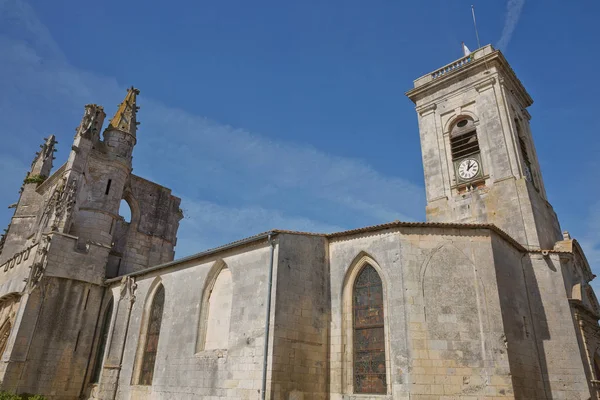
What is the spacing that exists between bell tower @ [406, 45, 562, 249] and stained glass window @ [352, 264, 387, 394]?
5925 millimetres

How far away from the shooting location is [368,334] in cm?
1148

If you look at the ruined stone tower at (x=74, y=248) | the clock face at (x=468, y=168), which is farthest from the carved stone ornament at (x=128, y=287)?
the clock face at (x=468, y=168)

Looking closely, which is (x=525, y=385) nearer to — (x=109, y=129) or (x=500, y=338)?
(x=500, y=338)

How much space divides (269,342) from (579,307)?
985 cm

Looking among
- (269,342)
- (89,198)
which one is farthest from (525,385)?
(89,198)

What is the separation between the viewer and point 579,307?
13469 millimetres

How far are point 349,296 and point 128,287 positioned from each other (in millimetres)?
9650

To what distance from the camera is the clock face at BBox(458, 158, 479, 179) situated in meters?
16.7

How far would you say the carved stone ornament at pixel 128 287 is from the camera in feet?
55.7

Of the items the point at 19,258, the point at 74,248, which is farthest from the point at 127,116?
the point at 19,258

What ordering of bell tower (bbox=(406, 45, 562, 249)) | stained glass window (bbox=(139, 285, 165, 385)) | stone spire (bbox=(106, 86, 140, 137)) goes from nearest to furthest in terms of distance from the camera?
stained glass window (bbox=(139, 285, 165, 385))
bell tower (bbox=(406, 45, 562, 249))
stone spire (bbox=(106, 86, 140, 137))

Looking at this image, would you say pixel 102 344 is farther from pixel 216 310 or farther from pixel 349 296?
pixel 349 296

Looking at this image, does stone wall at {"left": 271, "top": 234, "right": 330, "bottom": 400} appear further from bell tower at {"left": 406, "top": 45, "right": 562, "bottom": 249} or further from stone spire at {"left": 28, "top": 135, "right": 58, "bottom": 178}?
stone spire at {"left": 28, "top": 135, "right": 58, "bottom": 178}

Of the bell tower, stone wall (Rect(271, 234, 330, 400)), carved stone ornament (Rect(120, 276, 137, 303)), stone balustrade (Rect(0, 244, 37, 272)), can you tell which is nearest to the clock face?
the bell tower
